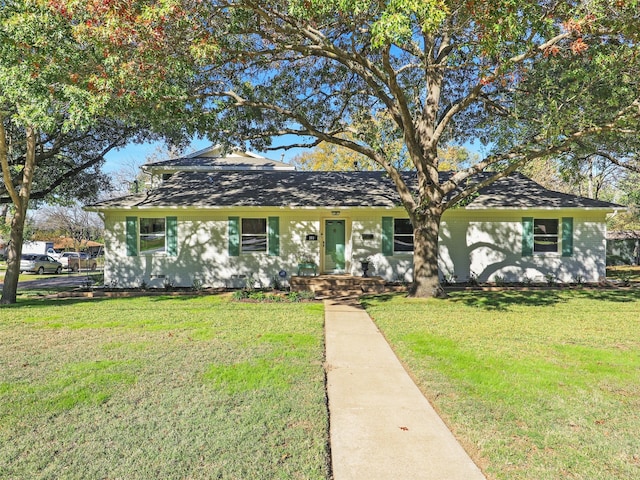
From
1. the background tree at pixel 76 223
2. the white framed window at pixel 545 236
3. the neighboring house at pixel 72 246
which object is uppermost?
the background tree at pixel 76 223

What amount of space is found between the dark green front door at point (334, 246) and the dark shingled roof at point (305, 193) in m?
1.05

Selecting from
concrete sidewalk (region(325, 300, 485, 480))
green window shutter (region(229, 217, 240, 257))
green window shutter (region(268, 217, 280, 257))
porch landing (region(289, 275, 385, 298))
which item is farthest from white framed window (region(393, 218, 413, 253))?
concrete sidewalk (region(325, 300, 485, 480))

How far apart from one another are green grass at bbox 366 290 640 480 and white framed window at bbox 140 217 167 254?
26.0 feet

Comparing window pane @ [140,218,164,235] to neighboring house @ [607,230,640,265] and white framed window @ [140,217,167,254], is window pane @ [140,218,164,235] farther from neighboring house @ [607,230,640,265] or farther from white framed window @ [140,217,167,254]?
neighboring house @ [607,230,640,265]

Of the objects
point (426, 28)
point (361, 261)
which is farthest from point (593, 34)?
point (361, 261)

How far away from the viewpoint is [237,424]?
340cm

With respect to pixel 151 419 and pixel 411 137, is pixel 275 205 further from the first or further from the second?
pixel 151 419

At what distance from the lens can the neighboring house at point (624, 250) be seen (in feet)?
80.1

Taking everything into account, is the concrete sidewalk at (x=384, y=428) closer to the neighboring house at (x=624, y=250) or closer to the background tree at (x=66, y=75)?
the background tree at (x=66, y=75)

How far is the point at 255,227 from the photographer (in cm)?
1332

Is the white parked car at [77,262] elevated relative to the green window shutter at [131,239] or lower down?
lower down

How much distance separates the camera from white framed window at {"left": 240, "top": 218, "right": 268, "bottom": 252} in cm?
1326

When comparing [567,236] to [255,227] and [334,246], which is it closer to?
[334,246]

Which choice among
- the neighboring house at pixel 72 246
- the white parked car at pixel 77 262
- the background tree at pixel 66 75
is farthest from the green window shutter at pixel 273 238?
the neighboring house at pixel 72 246
